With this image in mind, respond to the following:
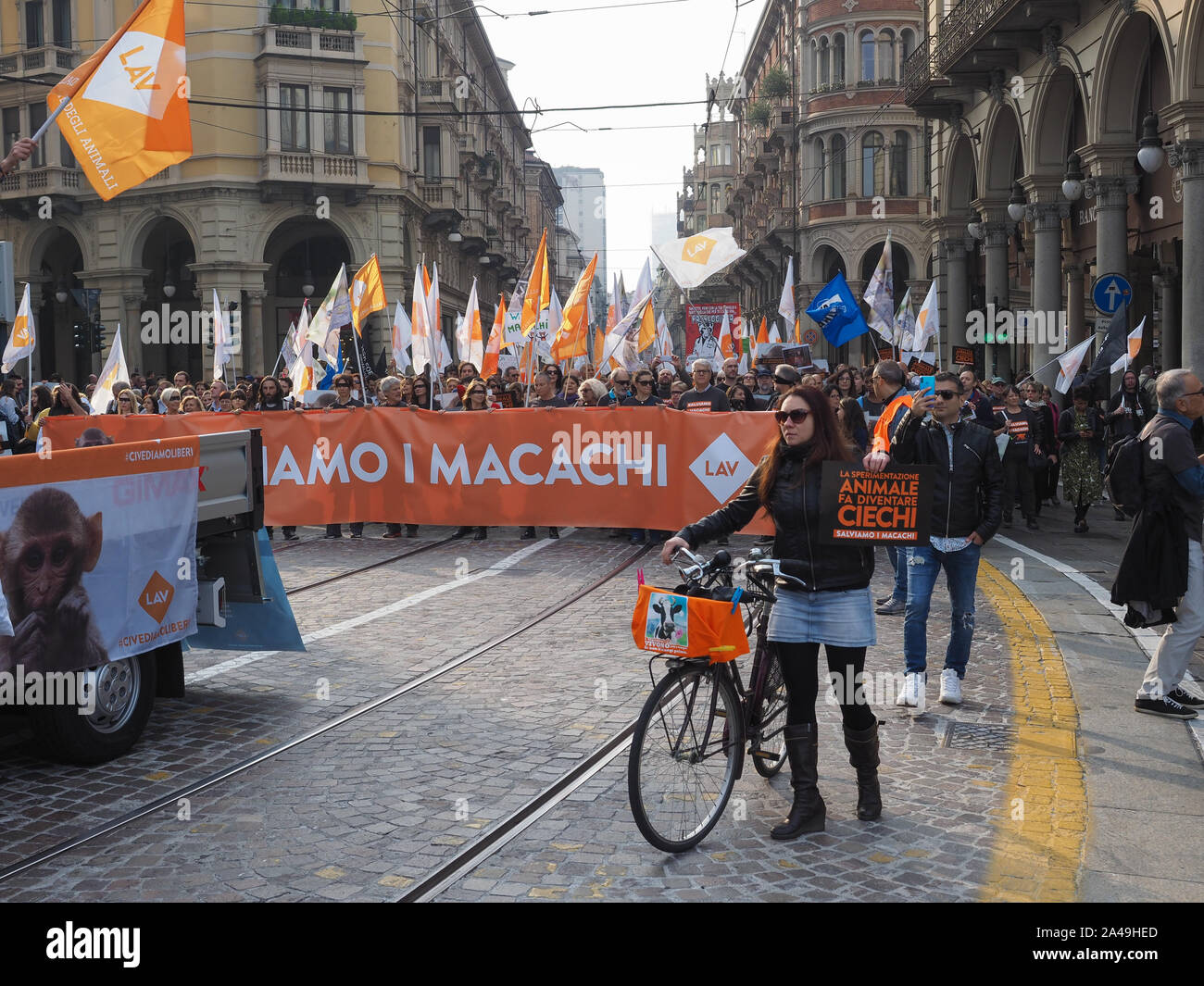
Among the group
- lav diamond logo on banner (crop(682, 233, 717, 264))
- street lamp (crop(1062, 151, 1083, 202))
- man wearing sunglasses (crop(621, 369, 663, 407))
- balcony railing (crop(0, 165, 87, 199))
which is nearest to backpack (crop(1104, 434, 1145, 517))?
man wearing sunglasses (crop(621, 369, 663, 407))

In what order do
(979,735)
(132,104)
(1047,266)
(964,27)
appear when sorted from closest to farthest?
1. (979,735)
2. (132,104)
3. (1047,266)
4. (964,27)

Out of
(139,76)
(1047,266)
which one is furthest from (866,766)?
(1047,266)

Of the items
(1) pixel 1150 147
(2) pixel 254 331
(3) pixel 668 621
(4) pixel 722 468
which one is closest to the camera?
(3) pixel 668 621

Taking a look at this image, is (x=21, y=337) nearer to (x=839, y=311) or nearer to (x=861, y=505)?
(x=839, y=311)

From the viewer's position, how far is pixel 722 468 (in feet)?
44.4

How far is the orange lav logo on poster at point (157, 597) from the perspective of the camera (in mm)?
6469

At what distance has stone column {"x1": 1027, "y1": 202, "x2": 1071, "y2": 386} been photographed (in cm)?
2300

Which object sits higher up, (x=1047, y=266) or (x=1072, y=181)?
(x=1072, y=181)

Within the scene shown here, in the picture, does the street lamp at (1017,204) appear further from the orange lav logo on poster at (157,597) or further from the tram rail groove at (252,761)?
the orange lav logo on poster at (157,597)

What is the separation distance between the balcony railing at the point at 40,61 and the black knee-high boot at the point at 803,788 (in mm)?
41725

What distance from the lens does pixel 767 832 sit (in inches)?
203

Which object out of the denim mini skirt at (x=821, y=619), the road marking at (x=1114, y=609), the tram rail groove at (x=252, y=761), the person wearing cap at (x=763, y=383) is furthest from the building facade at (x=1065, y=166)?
the denim mini skirt at (x=821, y=619)

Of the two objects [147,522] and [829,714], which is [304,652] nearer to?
[147,522]

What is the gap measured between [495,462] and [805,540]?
30.3 feet
